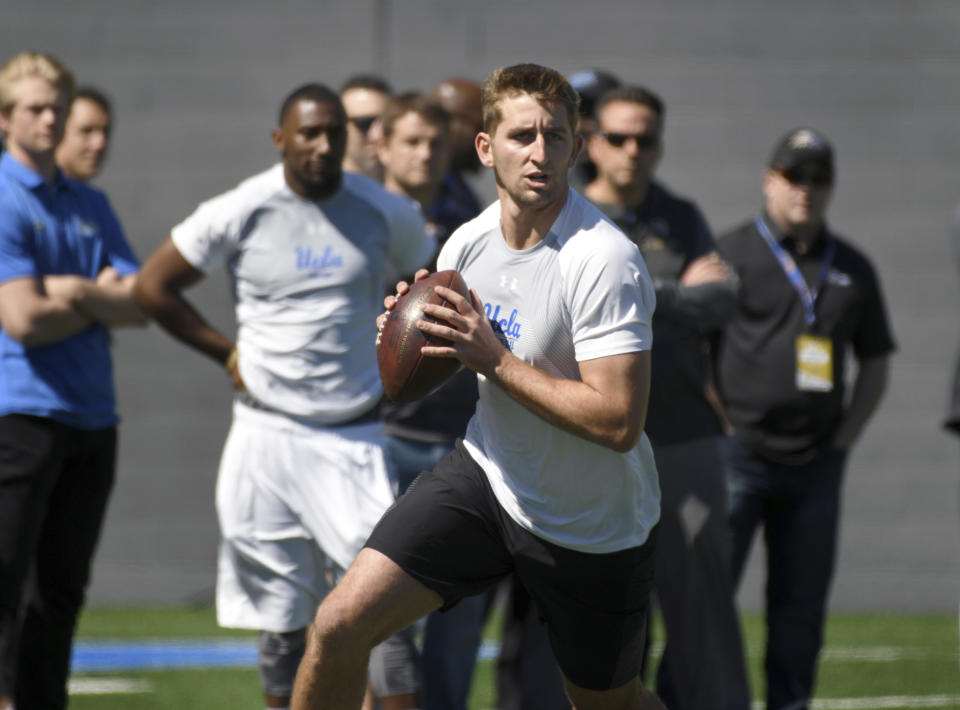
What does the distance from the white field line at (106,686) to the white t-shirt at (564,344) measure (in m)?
3.19

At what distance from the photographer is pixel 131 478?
880cm

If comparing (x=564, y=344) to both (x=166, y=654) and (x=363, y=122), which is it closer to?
(x=363, y=122)

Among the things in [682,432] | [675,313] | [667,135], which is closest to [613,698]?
[682,432]

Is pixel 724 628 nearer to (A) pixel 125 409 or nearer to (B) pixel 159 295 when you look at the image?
(B) pixel 159 295

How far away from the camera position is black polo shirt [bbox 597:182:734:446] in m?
4.53

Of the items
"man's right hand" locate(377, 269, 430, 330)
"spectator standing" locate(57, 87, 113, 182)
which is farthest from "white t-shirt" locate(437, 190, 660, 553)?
"spectator standing" locate(57, 87, 113, 182)

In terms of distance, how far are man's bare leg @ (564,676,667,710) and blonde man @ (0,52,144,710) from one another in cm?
194

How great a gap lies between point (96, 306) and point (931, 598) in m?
6.11

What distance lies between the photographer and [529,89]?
11.1 ft

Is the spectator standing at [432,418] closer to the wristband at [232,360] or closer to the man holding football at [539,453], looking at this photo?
the wristband at [232,360]

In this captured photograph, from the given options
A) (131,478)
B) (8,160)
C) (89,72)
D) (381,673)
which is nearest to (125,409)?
Result: (131,478)

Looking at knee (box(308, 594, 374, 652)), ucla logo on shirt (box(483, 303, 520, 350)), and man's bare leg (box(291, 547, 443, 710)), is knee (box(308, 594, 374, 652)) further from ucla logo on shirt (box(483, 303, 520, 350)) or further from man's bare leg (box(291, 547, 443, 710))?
ucla logo on shirt (box(483, 303, 520, 350))

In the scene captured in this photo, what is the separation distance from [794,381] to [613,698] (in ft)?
7.33

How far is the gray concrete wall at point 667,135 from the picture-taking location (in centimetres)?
870
